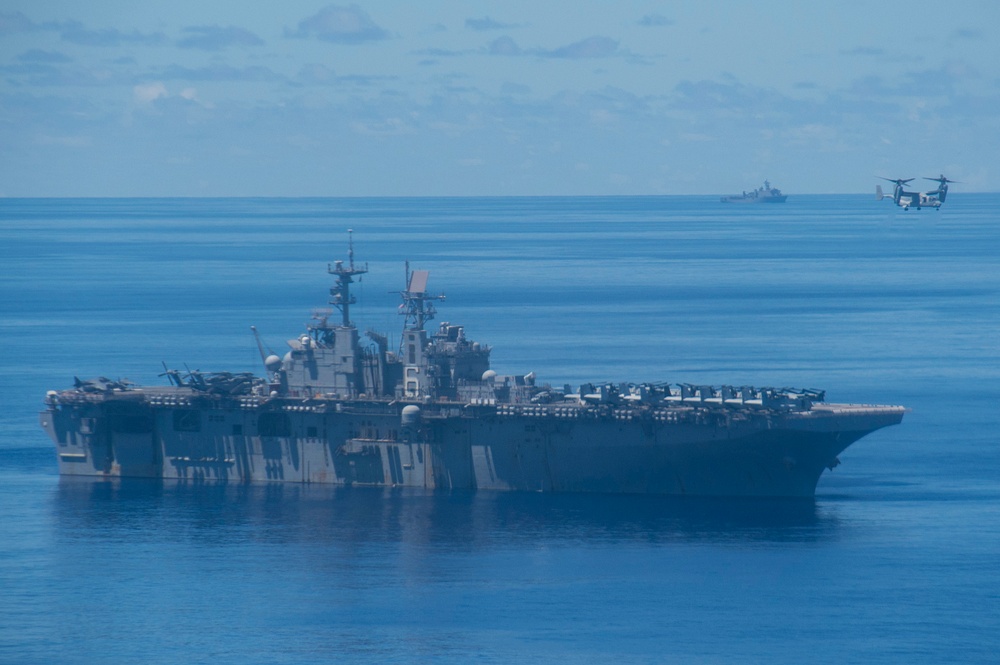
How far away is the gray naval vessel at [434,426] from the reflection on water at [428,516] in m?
0.89

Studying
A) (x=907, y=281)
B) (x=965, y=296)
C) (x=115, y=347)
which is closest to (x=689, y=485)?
(x=115, y=347)

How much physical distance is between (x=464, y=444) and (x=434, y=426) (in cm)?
131

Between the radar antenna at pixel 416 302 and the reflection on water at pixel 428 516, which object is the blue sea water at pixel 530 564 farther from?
the radar antenna at pixel 416 302

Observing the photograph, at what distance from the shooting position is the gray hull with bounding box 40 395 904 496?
60.2m

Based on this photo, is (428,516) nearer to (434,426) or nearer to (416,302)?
(434,426)

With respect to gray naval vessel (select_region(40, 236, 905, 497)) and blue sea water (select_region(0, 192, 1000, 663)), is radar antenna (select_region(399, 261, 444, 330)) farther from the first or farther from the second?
blue sea water (select_region(0, 192, 1000, 663))

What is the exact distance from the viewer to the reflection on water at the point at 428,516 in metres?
57.3

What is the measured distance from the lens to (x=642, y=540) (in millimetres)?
56500

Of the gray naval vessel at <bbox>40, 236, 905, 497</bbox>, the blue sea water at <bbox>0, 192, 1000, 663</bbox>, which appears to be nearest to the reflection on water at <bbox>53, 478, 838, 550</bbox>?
the blue sea water at <bbox>0, 192, 1000, 663</bbox>

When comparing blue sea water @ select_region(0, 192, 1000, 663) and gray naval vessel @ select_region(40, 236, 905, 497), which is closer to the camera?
blue sea water @ select_region(0, 192, 1000, 663)

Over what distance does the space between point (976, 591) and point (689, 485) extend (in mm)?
13694

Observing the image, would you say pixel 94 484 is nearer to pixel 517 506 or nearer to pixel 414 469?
pixel 414 469

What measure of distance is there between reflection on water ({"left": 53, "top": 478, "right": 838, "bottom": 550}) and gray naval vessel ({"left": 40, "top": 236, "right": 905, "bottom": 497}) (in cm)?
89

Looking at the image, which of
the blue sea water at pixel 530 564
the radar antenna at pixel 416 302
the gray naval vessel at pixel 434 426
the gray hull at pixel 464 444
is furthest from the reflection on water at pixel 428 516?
the radar antenna at pixel 416 302
